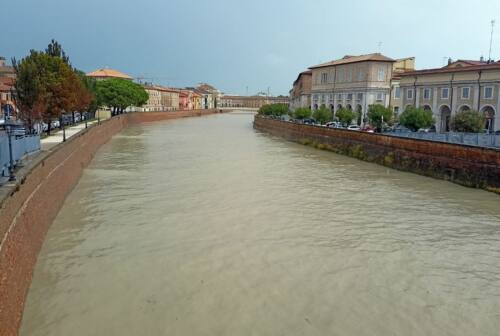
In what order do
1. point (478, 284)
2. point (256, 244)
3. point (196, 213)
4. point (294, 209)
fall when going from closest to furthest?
point (478, 284) < point (256, 244) < point (196, 213) < point (294, 209)

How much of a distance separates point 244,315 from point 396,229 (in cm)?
669

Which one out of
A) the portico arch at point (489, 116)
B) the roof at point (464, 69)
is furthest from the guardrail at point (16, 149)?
the roof at point (464, 69)

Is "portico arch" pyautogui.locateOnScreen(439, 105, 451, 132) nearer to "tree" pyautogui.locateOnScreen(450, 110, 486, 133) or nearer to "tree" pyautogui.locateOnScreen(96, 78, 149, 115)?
"tree" pyautogui.locateOnScreen(450, 110, 486, 133)

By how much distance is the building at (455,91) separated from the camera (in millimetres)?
34875

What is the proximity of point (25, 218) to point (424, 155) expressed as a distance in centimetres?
1907

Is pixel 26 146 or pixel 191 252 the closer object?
pixel 191 252

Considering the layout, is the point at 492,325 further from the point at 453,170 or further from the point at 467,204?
the point at 453,170

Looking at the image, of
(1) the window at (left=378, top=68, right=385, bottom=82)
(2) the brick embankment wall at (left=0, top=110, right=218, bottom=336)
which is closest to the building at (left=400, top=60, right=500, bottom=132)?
(1) the window at (left=378, top=68, right=385, bottom=82)

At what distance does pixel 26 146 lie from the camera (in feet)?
47.9

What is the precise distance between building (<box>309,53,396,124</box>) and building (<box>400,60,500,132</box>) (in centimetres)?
835

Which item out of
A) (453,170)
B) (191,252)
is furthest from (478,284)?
(453,170)

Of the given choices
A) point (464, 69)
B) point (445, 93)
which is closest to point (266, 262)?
point (464, 69)

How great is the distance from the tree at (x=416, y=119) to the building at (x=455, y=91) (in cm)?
509

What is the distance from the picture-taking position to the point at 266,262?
33.1ft
